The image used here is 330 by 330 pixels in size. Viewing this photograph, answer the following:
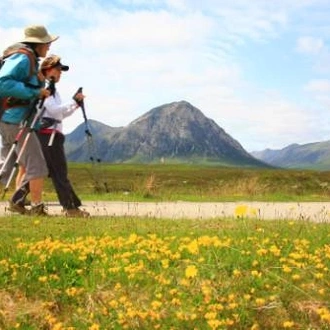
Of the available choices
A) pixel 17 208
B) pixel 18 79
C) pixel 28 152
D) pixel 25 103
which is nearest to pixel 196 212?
pixel 17 208

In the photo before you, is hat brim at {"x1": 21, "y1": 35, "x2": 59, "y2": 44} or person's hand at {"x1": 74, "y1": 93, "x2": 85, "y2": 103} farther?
person's hand at {"x1": 74, "y1": 93, "x2": 85, "y2": 103}

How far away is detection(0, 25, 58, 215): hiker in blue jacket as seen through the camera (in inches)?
408

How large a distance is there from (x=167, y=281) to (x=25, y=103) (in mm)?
6096

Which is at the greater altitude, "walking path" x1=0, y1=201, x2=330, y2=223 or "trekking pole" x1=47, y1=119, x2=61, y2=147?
"trekking pole" x1=47, y1=119, x2=61, y2=147

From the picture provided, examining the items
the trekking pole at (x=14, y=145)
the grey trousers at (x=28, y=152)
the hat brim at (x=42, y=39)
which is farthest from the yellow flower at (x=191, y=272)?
the hat brim at (x=42, y=39)

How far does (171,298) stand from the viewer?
18.6ft

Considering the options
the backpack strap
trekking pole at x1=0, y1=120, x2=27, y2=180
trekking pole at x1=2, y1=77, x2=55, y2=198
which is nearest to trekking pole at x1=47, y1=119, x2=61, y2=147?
trekking pole at x1=2, y1=77, x2=55, y2=198

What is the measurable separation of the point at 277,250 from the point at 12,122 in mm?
6183

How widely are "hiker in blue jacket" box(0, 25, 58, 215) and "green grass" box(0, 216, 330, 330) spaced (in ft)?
10.5

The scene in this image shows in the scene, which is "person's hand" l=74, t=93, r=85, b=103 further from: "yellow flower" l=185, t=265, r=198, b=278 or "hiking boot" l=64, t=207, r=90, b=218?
"yellow flower" l=185, t=265, r=198, b=278

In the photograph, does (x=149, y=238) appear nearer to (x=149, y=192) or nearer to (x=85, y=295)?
(x=85, y=295)

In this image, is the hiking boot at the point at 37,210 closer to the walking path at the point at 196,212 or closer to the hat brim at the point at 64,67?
the walking path at the point at 196,212

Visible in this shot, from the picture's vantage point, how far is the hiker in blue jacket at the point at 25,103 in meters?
10.4

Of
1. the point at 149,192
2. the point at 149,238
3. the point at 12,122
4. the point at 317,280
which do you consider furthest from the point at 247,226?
the point at 149,192
